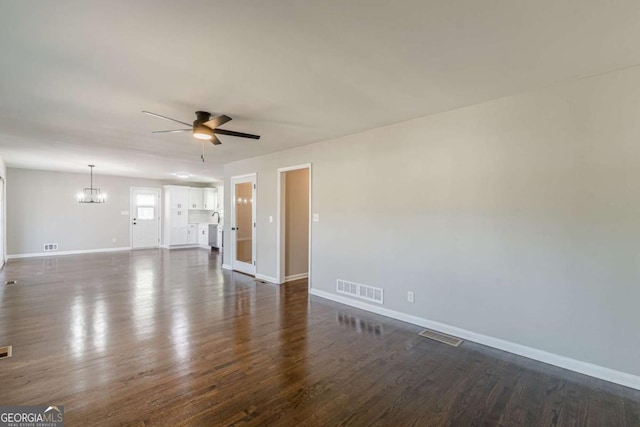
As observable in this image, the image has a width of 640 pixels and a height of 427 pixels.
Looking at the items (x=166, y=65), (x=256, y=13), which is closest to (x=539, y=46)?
(x=256, y=13)

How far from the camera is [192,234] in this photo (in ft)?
37.2

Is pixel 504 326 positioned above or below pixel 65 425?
above

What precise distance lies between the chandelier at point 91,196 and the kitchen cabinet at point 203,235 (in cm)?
310

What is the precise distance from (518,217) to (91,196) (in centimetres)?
1114

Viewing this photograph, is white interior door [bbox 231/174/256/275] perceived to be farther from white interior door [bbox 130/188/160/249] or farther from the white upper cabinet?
white interior door [bbox 130/188/160/249]

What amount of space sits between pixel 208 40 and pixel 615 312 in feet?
Result: 12.5

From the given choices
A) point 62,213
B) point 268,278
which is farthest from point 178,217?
point 268,278

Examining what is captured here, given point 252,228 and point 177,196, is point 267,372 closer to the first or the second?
point 252,228

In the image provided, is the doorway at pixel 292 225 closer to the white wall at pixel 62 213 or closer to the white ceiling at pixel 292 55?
the white ceiling at pixel 292 55

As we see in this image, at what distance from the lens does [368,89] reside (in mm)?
2859

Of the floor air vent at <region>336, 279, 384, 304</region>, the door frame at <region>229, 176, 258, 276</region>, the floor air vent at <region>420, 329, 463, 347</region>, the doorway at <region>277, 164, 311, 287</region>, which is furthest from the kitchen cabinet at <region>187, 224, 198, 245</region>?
the floor air vent at <region>420, 329, 463, 347</region>

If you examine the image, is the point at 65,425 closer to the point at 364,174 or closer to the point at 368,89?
the point at 368,89

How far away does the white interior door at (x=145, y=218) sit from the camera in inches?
406

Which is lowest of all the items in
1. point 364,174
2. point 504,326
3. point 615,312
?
point 504,326
